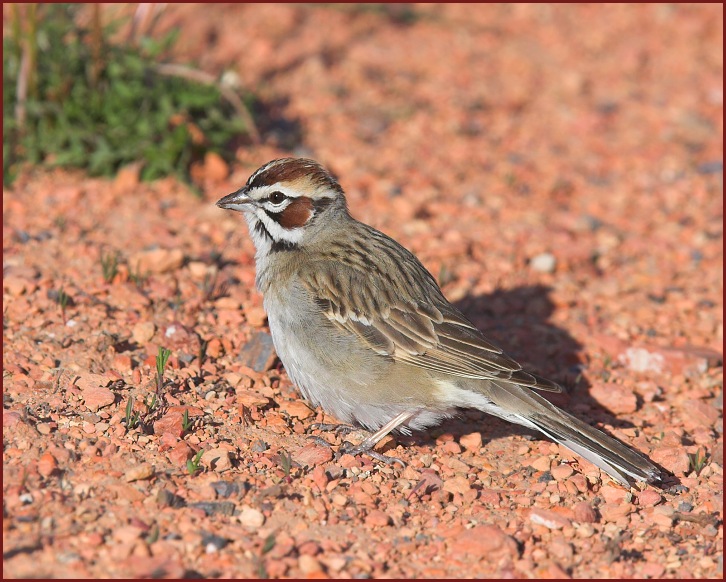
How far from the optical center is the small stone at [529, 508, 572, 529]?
570 centimetres

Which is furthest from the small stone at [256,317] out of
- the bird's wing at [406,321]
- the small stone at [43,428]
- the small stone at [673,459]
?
the small stone at [673,459]

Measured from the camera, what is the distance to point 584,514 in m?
5.80

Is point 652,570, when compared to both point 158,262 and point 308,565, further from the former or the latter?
point 158,262

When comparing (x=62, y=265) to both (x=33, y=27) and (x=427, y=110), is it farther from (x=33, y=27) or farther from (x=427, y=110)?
(x=427, y=110)

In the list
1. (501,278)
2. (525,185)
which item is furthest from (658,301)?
(525,185)

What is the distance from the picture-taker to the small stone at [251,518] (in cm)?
538

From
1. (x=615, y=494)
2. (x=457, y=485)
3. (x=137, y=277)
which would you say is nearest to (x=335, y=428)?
(x=457, y=485)

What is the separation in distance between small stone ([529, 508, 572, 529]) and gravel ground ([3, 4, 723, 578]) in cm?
1

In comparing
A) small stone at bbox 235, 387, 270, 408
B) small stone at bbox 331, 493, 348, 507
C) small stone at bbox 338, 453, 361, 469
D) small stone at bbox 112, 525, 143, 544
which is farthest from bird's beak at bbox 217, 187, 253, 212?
small stone at bbox 112, 525, 143, 544

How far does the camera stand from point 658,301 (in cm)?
880

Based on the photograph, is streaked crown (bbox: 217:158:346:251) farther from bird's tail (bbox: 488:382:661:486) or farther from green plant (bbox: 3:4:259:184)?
green plant (bbox: 3:4:259:184)

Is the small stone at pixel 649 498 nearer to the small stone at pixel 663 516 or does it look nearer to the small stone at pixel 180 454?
the small stone at pixel 663 516

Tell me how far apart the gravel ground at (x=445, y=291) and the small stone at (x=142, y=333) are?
0.8 inches

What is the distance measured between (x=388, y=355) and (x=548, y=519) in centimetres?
149
